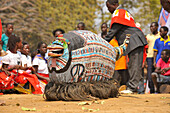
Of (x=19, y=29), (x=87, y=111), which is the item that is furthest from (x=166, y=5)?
(x=19, y=29)

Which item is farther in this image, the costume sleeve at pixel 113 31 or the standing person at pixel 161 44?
the standing person at pixel 161 44

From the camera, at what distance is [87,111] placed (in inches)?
157

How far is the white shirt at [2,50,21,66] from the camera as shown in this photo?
26.9ft

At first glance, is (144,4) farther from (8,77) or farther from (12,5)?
(8,77)

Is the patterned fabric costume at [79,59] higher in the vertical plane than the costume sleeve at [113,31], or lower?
lower

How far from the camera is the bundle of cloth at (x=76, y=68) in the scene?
529cm

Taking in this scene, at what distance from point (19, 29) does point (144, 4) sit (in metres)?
11.2

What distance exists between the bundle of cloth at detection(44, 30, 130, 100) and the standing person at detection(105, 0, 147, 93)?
184 cm

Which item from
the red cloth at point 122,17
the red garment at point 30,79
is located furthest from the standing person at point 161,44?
the red garment at point 30,79

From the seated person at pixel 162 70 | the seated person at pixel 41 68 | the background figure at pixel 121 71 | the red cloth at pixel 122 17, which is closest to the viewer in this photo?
the red cloth at pixel 122 17

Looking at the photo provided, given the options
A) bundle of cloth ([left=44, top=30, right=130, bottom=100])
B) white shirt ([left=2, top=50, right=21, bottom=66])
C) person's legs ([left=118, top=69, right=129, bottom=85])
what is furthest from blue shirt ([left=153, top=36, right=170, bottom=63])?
bundle of cloth ([left=44, top=30, right=130, bottom=100])

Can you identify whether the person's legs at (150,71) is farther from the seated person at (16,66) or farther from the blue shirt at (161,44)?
the seated person at (16,66)

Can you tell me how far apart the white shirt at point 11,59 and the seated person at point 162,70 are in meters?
3.78

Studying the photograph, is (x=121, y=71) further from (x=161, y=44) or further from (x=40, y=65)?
(x=161, y=44)
